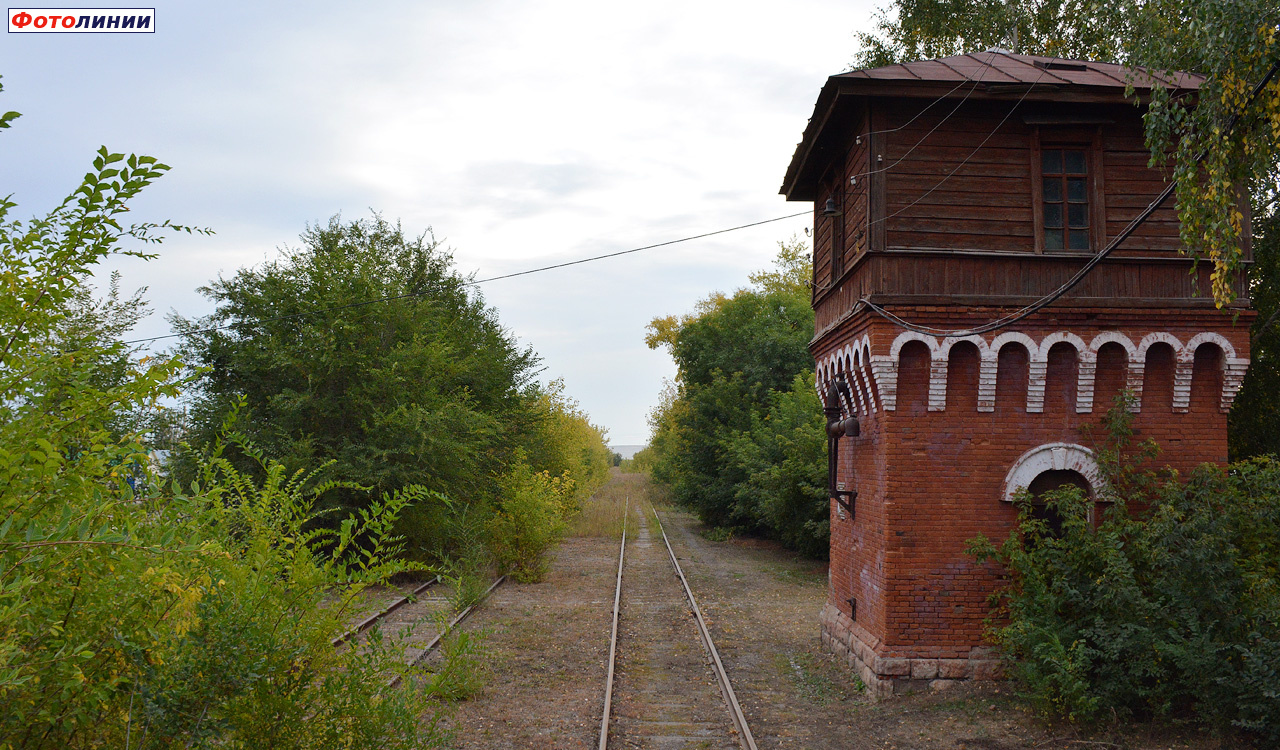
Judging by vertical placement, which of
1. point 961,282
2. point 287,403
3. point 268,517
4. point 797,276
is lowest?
point 268,517

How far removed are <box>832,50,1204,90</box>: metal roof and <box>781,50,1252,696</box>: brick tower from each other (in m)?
0.08

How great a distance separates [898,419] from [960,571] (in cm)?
196

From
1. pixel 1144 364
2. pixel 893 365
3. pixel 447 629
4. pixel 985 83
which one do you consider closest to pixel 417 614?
pixel 447 629

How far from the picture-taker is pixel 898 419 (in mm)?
9969

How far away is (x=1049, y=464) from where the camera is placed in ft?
32.3

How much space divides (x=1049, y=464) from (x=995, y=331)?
5.67 ft

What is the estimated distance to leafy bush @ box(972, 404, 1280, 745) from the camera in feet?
25.6

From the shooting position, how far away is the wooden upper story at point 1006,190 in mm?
9977

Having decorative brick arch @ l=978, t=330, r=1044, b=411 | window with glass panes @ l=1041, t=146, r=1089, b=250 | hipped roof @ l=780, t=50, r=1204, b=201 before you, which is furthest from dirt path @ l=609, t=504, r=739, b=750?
hipped roof @ l=780, t=50, r=1204, b=201

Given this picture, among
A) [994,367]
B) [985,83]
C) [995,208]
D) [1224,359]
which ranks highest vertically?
[985,83]

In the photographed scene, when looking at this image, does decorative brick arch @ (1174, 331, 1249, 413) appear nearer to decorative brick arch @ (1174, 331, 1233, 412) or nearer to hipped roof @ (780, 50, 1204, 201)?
decorative brick arch @ (1174, 331, 1233, 412)

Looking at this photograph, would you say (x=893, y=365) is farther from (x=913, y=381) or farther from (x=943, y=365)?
(x=943, y=365)

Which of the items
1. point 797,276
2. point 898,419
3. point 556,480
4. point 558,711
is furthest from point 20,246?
point 797,276

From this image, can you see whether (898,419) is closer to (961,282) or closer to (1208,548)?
(961,282)
